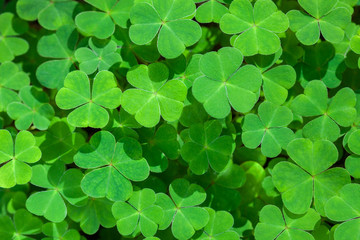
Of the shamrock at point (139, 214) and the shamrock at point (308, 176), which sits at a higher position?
the shamrock at point (308, 176)

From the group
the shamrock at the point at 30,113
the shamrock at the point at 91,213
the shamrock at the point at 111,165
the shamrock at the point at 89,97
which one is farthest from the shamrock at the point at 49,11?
the shamrock at the point at 91,213

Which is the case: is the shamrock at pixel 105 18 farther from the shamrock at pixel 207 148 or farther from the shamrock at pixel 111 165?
the shamrock at pixel 207 148

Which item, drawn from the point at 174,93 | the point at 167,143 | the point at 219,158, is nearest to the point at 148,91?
the point at 174,93

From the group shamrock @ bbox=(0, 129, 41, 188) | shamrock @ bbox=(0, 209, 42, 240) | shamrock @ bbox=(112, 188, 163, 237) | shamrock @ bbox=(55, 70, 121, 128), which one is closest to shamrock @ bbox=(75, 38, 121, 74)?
shamrock @ bbox=(55, 70, 121, 128)

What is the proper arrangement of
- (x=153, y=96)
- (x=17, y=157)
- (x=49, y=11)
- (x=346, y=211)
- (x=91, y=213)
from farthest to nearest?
(x=49, y=11), (x=91, y=213), (x=17, y=157), (x=153, y=96), (x=346, y=211)

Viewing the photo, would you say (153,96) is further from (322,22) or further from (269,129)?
(322,22)

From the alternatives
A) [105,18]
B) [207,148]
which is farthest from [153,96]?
[105,18]
